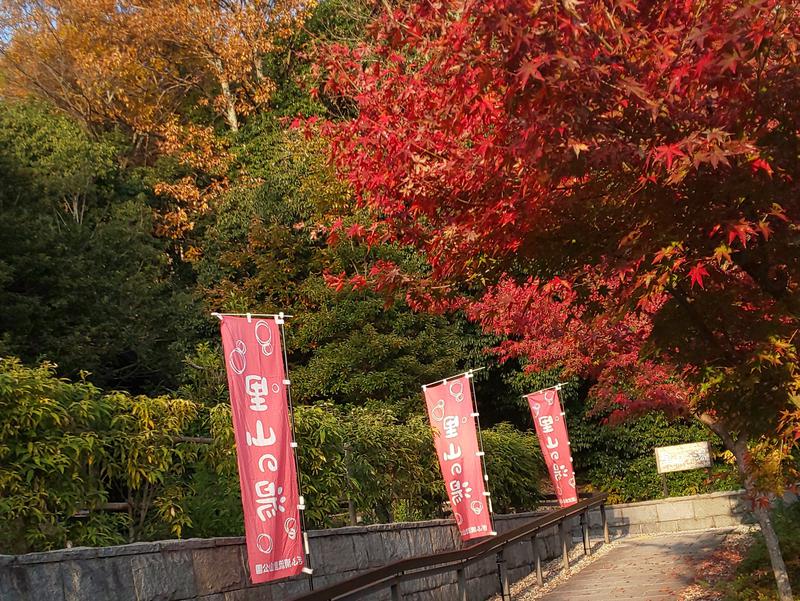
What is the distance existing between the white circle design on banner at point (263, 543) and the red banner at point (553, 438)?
10717 mm

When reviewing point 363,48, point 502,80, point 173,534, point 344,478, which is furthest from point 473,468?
point 502,80

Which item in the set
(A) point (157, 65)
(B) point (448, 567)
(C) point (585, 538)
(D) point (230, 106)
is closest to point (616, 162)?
(B) point (448, 567)

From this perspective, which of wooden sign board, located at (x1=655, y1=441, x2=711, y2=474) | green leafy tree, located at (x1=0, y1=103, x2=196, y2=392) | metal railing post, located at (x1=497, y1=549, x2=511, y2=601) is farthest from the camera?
wooden sign board, located at (x1=655, y1=441, x2=711, y2=474)

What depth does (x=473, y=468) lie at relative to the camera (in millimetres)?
12055

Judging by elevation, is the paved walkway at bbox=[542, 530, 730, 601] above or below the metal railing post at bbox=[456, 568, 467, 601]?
below

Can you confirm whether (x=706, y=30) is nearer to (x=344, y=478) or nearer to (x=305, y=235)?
(x=344, y=478)

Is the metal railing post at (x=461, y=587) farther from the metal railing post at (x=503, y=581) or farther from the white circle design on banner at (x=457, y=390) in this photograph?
the white circle design on banner at (x=457, y=390)

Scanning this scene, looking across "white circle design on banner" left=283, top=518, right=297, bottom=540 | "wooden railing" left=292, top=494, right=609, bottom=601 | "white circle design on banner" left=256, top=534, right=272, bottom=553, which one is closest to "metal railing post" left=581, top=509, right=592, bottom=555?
"wooden railing" left=292, top=494, right=609, bottom=601

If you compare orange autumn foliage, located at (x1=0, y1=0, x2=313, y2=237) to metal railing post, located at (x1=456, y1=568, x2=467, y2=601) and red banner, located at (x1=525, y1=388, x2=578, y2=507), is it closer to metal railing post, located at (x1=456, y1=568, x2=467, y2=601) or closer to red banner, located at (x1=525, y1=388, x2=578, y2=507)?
red banner, located at (x1=525, y1=388, x2=578, y2=507)

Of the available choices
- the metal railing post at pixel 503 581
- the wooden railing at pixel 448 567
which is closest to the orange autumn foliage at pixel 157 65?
the wooden railing at pixel 448 567

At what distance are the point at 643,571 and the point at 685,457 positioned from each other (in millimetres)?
8450

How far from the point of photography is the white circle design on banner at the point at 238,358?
23.1ft

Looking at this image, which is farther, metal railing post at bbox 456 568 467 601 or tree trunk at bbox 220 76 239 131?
tree trunk at bbox 220 76 239 131

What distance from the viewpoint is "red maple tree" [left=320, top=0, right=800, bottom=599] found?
492cm
